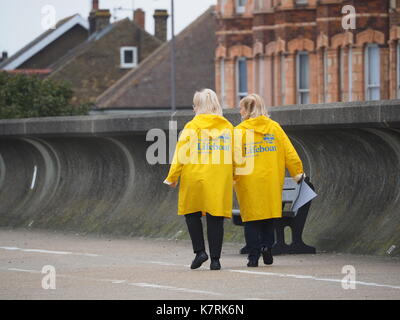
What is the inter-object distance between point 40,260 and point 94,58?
7718 centimetres

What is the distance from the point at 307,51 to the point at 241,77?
657cm

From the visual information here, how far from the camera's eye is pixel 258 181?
13.6 meters

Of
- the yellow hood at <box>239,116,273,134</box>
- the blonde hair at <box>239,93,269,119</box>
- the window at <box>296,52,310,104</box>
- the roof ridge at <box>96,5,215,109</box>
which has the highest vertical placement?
the roof ridge at <box>96,5,215,109</box>

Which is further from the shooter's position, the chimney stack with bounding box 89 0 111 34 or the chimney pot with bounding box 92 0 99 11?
the chimney pot with bounding box 92 0 99 11

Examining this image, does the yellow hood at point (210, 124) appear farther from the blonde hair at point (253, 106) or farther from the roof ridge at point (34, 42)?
the roof ridge at point (34, 42)

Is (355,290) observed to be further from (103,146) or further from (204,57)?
(204,57)

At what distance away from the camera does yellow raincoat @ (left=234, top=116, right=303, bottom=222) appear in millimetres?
13609

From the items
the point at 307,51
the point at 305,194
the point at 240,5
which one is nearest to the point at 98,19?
the point at 240,5

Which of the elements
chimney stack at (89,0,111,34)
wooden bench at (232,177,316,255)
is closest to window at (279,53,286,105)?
chimney stack at (89,0,111,34)

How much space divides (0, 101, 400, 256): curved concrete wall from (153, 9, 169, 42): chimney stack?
77.3 meters

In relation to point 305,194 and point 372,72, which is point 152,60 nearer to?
point 372,72

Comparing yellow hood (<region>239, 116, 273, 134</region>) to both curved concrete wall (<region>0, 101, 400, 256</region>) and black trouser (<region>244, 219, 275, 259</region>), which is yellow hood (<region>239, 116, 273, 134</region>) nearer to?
black trouser (<region>244, 219, 275, 259</region>)

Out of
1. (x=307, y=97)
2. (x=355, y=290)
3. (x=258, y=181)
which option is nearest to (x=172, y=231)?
(x=258, y=181)

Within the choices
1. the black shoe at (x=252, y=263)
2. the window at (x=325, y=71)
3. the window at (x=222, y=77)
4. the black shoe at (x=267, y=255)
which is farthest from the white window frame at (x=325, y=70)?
the black shoe at (x=252, y=263)
